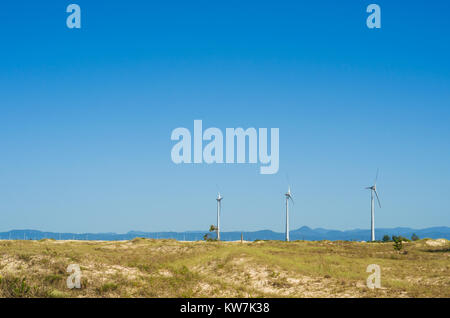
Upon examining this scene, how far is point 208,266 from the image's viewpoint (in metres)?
52.2

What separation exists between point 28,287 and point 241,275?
20247 millimetres
